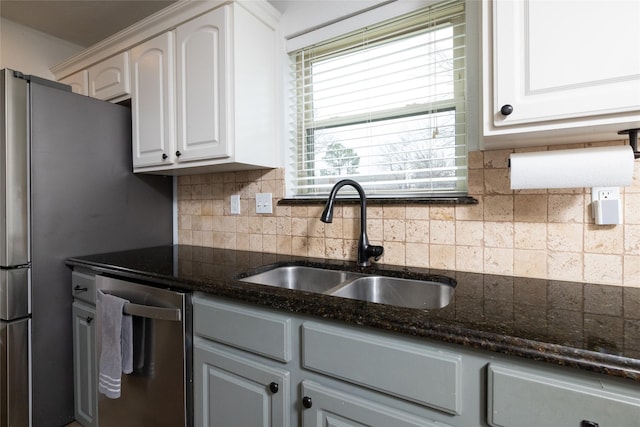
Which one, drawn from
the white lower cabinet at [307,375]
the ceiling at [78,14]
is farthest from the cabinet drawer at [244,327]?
the ceiling at [78,14]

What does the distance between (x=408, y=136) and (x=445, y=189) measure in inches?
11.9

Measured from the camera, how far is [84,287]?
1.54 m

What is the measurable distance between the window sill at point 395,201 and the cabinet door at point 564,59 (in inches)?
15.5

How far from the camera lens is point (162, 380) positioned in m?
1.22

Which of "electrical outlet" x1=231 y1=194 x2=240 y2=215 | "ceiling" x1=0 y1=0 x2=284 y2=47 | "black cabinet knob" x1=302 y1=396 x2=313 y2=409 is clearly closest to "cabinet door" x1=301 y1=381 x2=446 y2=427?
"black cabinet knob" x1=302 y1=396 x2=313 y2=409

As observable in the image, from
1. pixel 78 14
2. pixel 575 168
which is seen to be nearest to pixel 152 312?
pixel 575 168

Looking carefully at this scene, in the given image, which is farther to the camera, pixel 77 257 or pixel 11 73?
pixel 77 257

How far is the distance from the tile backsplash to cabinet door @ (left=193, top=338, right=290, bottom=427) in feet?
2.25

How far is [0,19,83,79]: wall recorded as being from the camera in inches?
78.5

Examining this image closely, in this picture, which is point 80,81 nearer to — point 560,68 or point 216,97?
point 216,97

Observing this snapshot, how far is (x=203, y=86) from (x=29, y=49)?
1.59 metres

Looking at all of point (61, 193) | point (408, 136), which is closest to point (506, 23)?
point (408, 136)

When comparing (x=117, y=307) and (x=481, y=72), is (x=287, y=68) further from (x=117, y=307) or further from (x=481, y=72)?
(x=117, y=307)

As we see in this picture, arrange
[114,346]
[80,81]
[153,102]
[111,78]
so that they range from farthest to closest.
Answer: [80,81] → [111,78] → [153,102] → [114,346]
